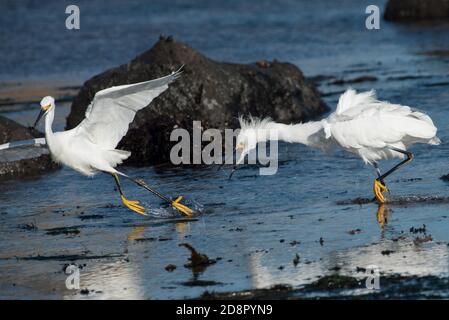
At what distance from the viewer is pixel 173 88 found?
16.0 meters

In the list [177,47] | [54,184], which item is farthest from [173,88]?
Answer: [54,184]

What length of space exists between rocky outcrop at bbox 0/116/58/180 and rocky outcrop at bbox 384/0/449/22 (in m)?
17.2

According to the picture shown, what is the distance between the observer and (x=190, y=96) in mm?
15961

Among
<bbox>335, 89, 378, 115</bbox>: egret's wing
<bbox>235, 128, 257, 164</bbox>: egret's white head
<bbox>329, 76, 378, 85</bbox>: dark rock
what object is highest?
<bbox>329, 76, 378, 85</bbox>: dark rock

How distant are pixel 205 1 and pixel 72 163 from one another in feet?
78.8

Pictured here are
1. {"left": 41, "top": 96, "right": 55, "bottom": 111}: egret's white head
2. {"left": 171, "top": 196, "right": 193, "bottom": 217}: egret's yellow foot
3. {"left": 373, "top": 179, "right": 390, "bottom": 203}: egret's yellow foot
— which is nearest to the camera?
{"left": 373, "top": 179, "right": 390, "bottom": 203}: egret's yellow foot

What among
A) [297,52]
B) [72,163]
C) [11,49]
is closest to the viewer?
[72,163]

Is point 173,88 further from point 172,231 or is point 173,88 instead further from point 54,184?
point 172,231

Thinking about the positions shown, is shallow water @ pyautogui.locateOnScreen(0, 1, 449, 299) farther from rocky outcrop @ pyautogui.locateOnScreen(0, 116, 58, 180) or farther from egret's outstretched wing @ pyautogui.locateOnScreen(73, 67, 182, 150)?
egret's outstretched wing @ pyautogui.locateOnScreen(73, 67, 182, 150)

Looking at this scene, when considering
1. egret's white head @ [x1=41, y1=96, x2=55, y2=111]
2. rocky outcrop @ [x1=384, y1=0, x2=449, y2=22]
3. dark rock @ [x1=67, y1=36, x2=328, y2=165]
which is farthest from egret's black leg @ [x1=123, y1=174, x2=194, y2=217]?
rocky outcrop @ [x1=384, y1=0, x2=449, y2=22]

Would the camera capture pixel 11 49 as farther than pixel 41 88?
Yes

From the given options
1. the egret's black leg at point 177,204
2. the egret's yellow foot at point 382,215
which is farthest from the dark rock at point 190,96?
the egret's yellow foot at point 382,215

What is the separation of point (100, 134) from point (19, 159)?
3.05m

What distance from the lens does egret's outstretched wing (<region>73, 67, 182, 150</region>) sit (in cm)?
1057
